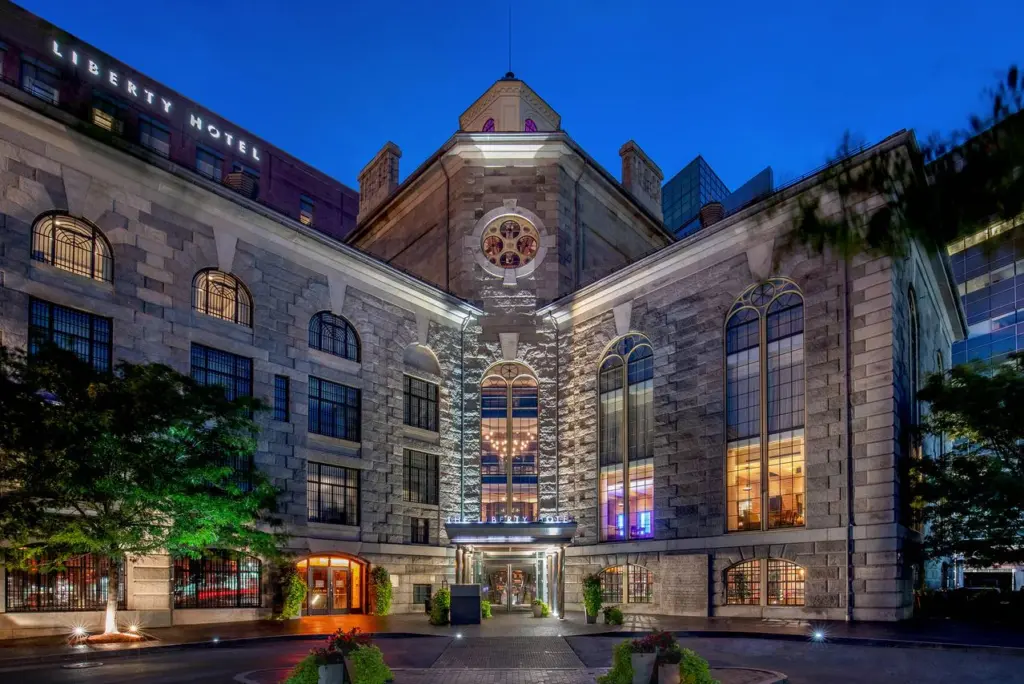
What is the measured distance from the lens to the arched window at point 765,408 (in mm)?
29219

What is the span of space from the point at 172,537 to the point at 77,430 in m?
4.10

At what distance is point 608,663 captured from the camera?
1800cm

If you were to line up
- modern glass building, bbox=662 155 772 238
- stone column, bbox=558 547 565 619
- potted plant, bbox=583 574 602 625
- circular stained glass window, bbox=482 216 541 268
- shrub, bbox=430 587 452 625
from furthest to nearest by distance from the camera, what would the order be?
modern glass building, bbox=662 155 772 238 < circular stained glass window, bbox=482 216 541 268 < stone column, bbox=558 547 565 619 < potted plant, bbox=583 574 602 625 < shrub, bbox=430 587 452 625

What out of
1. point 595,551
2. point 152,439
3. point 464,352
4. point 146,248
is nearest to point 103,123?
point 146,248

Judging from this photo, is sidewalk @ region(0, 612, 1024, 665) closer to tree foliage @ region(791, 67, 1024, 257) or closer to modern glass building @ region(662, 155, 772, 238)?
tree foliage @ region(791, 67, 1024, 257)

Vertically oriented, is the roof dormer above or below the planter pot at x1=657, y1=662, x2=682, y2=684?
above

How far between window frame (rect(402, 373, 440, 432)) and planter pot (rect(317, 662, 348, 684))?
23.7m

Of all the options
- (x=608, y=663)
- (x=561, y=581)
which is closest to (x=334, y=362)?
(x=561, y=581)

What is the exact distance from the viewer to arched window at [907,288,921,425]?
101 ft

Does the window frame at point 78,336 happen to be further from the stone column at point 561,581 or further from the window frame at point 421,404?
the stone column at point 561,581

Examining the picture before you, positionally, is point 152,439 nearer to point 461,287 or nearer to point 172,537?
point 172,537

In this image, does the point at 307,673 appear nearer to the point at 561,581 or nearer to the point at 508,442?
the point at 561,581

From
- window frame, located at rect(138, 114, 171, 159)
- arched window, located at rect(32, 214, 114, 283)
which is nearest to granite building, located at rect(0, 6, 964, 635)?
arched window, located at rect(32, 214, 114, 283)

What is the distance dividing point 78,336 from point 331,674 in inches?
709
